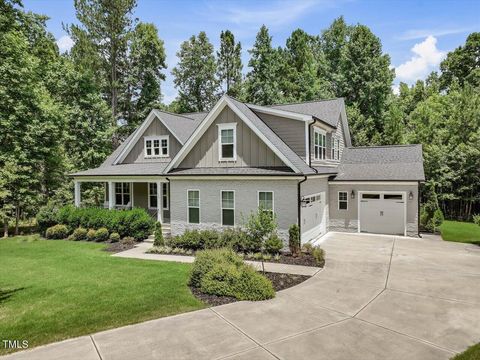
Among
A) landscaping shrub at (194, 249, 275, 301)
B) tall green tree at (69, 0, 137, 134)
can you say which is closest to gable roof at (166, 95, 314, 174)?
landscaping shrub at (194, 249, 275, 301)

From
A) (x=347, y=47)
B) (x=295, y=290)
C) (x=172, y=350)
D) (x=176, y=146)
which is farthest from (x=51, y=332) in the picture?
(x=347, y=47)

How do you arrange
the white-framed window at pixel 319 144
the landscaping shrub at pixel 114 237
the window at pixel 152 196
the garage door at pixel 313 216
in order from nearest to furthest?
the garage door at pixel 313 216 < the white-framed window at pixel 319 144 < the landscaping shrub at pixel 114 237 < the window at pixel 152 196

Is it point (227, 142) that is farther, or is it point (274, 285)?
point (227, 142)

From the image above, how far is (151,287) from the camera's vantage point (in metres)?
9.94

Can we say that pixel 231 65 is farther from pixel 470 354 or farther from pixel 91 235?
pixel 470 354

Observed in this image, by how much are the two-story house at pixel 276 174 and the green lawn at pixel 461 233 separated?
2645mm

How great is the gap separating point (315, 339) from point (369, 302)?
2765 mm

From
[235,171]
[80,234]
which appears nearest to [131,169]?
[80,234]

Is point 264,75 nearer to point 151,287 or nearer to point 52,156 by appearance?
point 52,156

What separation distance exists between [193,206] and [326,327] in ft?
34.7

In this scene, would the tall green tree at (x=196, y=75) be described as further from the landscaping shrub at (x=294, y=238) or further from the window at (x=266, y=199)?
the landscaping shrub at (x=294, y=238)

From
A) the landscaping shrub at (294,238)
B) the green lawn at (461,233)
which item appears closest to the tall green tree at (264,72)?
the green lawn at (461,233)

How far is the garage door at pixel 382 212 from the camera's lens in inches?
720

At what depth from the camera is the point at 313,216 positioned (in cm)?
1672
